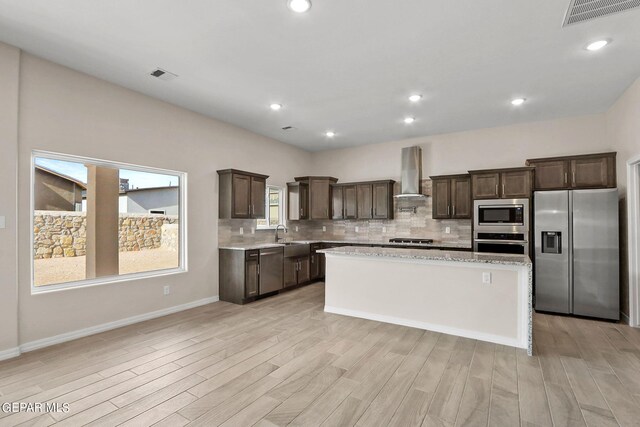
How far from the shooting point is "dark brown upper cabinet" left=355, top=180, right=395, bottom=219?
21.4 ft

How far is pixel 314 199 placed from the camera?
698cm

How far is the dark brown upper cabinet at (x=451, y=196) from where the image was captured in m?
5.63

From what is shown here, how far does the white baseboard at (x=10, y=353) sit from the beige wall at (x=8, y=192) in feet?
0.07

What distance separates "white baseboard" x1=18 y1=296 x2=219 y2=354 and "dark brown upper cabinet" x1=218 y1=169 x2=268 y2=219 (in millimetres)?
1472

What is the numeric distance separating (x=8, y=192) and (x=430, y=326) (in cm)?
463

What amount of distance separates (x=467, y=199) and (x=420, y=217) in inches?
40.1

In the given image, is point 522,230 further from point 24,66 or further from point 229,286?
point 24,66

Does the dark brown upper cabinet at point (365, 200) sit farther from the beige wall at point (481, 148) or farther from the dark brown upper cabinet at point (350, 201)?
the beige wall at point (481, 148)

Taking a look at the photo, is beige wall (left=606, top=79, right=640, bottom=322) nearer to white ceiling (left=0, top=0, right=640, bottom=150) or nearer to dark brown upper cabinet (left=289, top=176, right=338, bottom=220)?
white ceiling (left=0, top=0, right=640, bottom=150)

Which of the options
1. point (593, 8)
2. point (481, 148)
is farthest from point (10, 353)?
Result: point (481, 148)

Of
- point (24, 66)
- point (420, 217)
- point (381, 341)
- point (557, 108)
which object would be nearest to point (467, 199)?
point (420, 217)

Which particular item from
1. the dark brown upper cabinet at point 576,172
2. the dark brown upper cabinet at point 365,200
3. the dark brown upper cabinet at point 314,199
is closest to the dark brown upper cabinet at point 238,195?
the dark brown upper cabinet at point 314,199

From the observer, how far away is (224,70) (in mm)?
3559

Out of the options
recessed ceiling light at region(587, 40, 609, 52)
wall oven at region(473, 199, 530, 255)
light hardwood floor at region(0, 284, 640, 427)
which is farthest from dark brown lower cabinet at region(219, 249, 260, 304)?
recessed ceiling light at region(587, 40, 609, 52)
